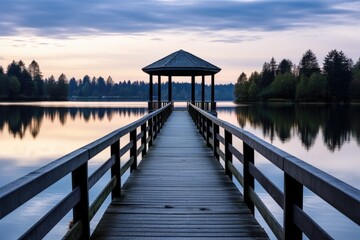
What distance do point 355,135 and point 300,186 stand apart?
34.9 meters

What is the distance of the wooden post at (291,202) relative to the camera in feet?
10.1

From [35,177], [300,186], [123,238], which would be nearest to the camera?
[35,177]

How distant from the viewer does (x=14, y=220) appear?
10.6m

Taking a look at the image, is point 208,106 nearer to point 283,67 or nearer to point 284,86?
point 284,86

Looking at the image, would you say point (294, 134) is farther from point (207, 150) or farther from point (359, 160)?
point (207, 150)

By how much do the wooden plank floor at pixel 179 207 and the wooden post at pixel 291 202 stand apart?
1.06 metres

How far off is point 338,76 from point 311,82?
574 centimetres

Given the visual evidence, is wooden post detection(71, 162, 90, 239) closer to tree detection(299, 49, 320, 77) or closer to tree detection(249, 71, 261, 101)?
tree detection(299, 49, 320, 77)

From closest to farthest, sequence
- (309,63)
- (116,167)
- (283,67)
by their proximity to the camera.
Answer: (116,167)
(309,63)
(283,67)

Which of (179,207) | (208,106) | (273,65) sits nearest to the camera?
(179,207)

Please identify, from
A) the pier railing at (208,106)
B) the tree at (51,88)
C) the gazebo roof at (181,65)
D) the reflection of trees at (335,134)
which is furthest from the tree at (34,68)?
the pier railing at (208,106)

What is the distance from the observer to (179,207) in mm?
5316

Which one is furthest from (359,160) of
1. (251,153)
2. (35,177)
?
(35,177)

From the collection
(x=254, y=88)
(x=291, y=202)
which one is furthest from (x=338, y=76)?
(x=291, y=202)
